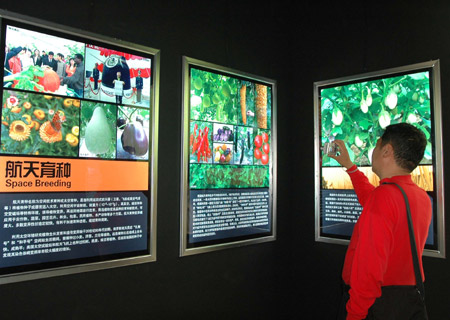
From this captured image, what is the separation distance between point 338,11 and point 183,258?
2276 mm

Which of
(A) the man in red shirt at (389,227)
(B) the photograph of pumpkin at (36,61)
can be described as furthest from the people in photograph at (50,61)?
(A) the man in red shirt at (389,227)

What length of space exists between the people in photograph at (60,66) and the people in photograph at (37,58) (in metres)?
0.08

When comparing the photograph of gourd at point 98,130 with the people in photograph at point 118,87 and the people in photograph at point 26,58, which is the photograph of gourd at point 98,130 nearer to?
the people in photograph at point 118,87

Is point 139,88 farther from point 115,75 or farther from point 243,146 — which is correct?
A: point 243,146

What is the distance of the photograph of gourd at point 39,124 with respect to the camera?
1.70m

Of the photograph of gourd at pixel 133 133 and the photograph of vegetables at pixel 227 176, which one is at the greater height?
the photograph of gourd at pixel 133 133

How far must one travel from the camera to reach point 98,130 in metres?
1.96

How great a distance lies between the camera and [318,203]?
116 inches

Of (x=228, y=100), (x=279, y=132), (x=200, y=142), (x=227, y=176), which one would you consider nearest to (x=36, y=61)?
(x=200, y=142)

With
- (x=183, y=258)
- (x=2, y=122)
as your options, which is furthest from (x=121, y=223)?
(x=2, y=122)

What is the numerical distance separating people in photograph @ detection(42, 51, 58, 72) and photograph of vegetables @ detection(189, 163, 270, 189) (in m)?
0.99

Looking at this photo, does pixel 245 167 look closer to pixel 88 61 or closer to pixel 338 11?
pixel 88 61

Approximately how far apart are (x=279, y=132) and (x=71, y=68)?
5.73 ft

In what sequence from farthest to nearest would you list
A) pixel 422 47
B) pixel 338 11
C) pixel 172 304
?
pixel 338 11, pixel 422 47, pixel 172 304
